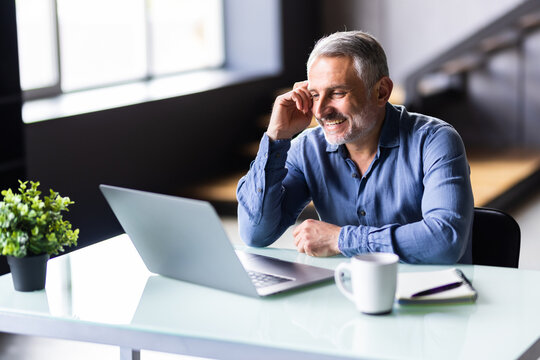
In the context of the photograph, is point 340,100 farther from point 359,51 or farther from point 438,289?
point 438,289

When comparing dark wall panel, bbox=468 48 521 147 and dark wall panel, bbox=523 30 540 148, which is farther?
dark wall panel, bbox=468 48 521 147

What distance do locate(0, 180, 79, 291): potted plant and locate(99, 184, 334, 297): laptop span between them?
12 centimetres

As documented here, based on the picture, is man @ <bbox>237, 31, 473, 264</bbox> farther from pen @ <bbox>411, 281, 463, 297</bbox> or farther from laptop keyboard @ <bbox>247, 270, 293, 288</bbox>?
pen @ <bbox>411, 281, 463, 297</bbox>

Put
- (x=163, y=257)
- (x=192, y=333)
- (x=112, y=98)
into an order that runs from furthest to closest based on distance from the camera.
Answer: (x=112, y=98)
(x=163, y=257)
(x=192, y=333)

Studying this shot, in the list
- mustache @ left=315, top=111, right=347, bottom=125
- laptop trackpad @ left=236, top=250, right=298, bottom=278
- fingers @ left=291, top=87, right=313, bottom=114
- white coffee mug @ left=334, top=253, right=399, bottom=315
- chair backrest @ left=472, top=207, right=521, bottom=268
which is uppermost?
fingers @ left=291, top=87, right=313, bottom=114

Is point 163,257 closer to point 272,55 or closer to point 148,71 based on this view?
point 148,71

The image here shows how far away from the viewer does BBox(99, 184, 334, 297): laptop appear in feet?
5.57

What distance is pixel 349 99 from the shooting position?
7.52ft

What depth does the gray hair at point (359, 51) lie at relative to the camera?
2.27m

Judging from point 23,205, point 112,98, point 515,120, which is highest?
point 23,205

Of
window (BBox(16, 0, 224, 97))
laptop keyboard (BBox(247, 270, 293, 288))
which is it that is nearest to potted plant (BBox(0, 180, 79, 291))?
laptop keyboard (BBox(247, 270, 293, 288))

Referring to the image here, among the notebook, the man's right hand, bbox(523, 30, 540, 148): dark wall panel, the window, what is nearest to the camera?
the notebook

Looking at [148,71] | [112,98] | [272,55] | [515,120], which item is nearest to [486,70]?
[515,120]

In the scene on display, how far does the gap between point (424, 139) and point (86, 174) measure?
322 centimetres
